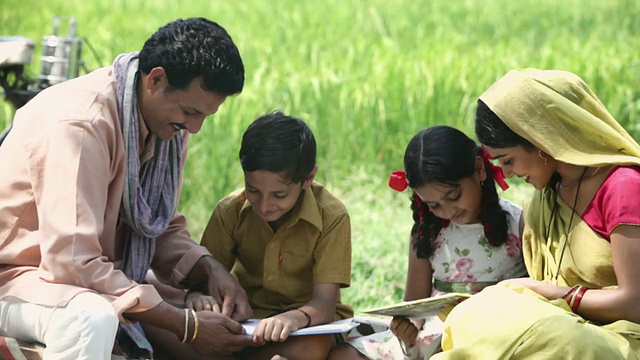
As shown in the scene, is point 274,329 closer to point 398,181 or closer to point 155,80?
point 398,181

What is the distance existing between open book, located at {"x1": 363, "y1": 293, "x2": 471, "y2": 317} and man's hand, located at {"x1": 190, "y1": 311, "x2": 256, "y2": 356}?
470 mm

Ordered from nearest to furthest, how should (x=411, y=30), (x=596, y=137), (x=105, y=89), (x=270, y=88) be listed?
(x=596, y=137), (x=105, y=89), (x=270, y=88), (x=411, y=30)

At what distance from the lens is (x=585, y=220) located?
11.6ft

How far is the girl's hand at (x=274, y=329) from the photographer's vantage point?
3.69 m

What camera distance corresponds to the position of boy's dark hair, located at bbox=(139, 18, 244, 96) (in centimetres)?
365

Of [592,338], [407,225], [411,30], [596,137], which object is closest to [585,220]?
[596,137]

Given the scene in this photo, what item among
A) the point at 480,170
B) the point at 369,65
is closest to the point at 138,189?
the point at 480,170

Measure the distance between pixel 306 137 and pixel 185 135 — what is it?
495 mm

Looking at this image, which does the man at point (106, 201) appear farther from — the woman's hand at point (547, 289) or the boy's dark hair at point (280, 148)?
the woman's hand at point (547, 289)

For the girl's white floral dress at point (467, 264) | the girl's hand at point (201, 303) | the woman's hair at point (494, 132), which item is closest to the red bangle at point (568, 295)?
the woman's hair at point (494, 132)

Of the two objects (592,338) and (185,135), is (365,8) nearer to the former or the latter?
(185,135)

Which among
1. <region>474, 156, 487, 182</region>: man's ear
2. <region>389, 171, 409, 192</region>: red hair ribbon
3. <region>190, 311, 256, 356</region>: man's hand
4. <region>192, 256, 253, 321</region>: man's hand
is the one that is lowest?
<region>190, 311, 256, 356</region>: man's hand

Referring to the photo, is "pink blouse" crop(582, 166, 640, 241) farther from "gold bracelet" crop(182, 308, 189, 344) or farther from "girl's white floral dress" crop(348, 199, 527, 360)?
"gold bracelet" crop(182, 308, 189, 344)

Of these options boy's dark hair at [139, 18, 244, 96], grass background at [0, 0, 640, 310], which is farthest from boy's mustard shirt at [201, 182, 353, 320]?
grass background at [0, 0, 640, 310]
